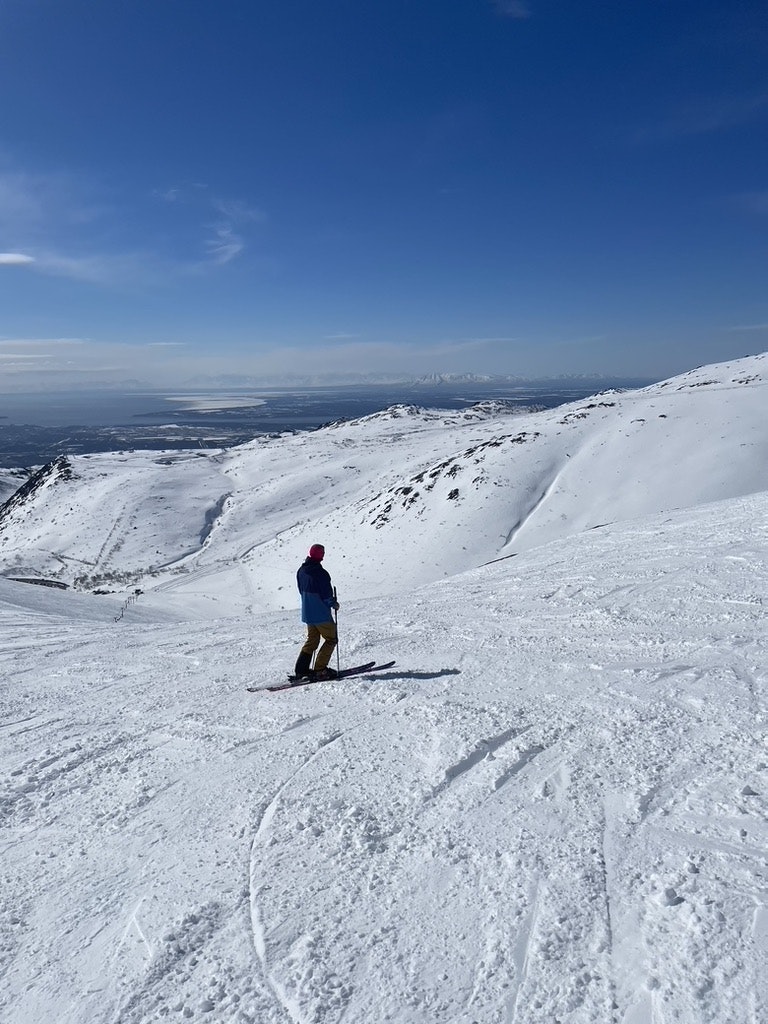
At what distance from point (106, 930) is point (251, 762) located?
84.3 inches

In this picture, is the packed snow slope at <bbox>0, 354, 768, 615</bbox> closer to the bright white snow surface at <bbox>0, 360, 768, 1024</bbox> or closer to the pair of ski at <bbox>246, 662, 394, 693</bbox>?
the pair of ski at <bbox>246, 662, 394, 693</bbox>

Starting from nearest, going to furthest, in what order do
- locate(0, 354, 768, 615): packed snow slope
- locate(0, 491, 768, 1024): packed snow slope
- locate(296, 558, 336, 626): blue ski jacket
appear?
locate(0, 491, 768, 1024): packed snow slope → locate(296, 558, 336, 626): blue ski jacket → locate(0, 354, 768, 615): packed snow slope

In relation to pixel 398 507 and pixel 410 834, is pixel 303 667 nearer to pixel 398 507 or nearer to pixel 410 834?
pixel 410 834

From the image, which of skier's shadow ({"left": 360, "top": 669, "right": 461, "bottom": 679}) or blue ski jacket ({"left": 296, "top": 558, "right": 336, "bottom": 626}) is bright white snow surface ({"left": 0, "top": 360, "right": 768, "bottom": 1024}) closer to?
skier's shadow ({"left": 360, "top": 669, "right": 461, "bottom": 679})

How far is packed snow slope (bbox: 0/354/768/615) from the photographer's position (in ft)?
123

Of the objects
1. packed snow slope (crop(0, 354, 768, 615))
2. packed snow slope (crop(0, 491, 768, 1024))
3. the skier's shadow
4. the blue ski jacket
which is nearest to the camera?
packed snow slope (crop(0, 491, 768, 1024))

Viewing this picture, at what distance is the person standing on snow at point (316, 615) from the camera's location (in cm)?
850

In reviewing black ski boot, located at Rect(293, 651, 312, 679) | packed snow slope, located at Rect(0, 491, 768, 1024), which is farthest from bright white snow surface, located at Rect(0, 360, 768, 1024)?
black ski boot, located at Rect(293, 651, 312, 679)

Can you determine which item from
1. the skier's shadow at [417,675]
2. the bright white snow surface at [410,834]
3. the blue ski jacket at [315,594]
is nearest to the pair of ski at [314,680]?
the skier's shadow at [417,675]

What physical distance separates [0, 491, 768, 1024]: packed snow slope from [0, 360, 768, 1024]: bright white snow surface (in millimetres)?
19

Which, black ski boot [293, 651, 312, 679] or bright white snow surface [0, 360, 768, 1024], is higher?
bright white snow surface [0, 360, 768, 1024]

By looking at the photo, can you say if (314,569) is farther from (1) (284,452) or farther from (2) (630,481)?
(1) (284,452)

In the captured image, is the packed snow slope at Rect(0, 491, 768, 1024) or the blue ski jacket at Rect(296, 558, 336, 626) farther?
the blue ski jacket at Rect(296, 558, 336, 626)

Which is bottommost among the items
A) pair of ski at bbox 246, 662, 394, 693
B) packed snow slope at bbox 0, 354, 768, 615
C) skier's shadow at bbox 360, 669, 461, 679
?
packed snow slope at bbox 0, 354, 768, 615
